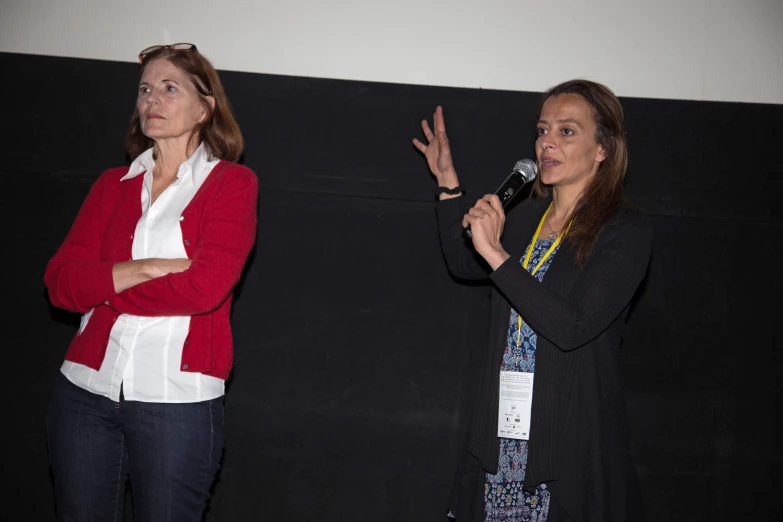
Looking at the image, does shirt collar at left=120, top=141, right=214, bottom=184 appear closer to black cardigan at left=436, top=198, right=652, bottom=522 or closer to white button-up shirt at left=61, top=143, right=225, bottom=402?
white button-up shirt at left=61, top=143, right=225, bottom=402

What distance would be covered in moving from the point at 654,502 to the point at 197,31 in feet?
8.74

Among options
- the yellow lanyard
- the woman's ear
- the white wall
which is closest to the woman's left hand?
the yellow lanyard

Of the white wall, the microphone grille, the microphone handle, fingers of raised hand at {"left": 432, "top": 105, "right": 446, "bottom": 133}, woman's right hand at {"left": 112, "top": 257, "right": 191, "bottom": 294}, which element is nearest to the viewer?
woman's right hand at {"left": 112, "top": 257, "right": 191, "bottom": 294}

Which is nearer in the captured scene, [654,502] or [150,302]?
[150,302]

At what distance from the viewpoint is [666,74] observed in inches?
109

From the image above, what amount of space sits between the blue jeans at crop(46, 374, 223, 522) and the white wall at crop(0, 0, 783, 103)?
58.2 inches

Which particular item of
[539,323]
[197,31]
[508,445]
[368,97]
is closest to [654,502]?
[508,445]

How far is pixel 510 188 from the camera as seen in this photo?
6.57 ft

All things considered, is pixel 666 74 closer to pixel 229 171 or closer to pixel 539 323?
pixel 539 323

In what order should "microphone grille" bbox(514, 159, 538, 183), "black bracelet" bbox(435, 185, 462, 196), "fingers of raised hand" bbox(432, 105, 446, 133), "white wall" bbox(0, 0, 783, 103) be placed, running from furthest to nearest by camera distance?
"white wall" bbox(0, 0, 783, 103), "fingers of raised hand" bbox(432, 105, 446, 133), "black bracelet" bbox(435, 185, 462, 196), "microphone grille" bbox(514, 159, 538, 183)

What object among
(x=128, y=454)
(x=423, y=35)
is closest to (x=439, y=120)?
(x=423, y=35)

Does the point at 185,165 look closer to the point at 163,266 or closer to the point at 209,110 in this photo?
the point at 209,110

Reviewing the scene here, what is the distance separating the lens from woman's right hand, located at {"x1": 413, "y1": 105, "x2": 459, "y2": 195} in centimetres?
244

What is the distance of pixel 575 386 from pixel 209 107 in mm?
1408
